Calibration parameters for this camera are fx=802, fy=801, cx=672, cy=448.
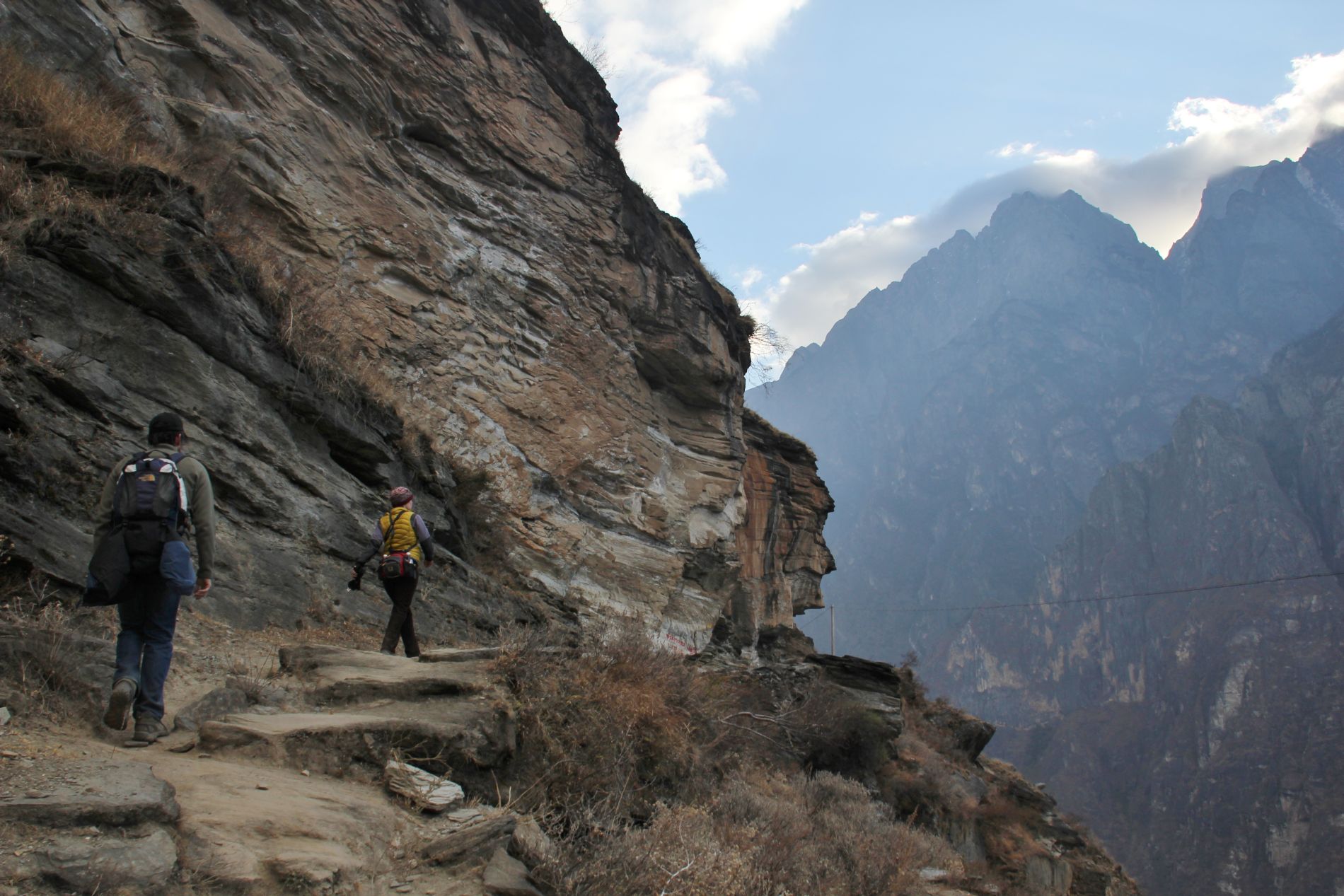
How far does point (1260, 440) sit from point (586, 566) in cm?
13829

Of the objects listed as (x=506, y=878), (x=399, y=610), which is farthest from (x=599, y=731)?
(x=399, y=610)

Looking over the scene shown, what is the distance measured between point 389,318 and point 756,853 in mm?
8821

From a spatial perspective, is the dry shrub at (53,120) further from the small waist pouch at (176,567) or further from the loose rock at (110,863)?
the loose rock at (110,863)

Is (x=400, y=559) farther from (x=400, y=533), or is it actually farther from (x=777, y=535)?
(x=777, y=535)

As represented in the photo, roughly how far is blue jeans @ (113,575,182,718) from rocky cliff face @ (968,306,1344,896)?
78527 millimetres

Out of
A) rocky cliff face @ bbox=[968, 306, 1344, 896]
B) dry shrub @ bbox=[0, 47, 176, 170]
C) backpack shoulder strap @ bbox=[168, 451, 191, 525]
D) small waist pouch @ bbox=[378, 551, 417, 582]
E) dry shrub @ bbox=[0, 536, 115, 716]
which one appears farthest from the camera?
rocky cliff face @ bbox=[968, 306, 1344, 896]

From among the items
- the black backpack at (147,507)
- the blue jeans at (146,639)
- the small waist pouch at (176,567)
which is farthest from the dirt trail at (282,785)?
the black backpack at (147,507)

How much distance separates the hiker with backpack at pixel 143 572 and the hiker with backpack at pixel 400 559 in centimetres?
230

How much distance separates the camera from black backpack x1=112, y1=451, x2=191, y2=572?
395 cm

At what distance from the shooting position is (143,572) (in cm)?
396

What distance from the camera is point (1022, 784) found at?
76.6 feet

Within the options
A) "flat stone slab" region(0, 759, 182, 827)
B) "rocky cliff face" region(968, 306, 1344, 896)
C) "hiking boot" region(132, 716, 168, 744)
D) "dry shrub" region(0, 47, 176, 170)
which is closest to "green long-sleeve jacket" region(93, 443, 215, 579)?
"hiking boot" region(132, 716, 168, 744)

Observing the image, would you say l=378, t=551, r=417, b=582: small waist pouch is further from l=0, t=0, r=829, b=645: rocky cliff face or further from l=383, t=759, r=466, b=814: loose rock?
l=383, t=759, r=466, b=814: loose rock

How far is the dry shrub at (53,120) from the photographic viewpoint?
22.2ft
